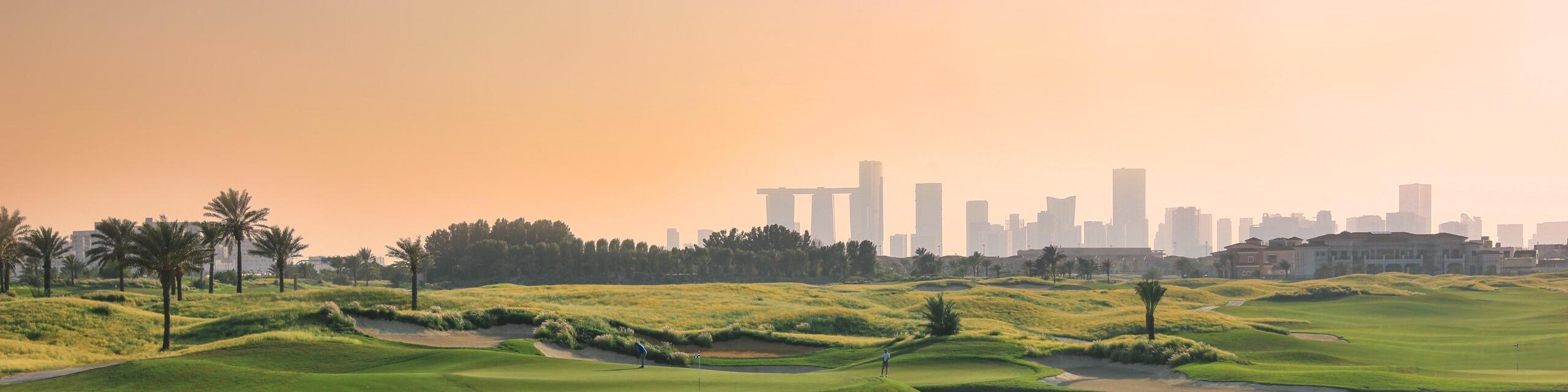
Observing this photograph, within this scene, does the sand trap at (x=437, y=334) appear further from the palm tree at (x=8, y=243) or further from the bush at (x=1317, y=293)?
the bush at (x=1317, y=293)

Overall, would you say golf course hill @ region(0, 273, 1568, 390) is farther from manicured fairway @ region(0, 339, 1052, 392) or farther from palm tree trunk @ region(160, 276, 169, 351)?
palm tree trunk @ region(160, 276, 169, 351)

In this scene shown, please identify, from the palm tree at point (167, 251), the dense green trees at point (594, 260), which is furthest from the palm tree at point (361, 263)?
the palm tree at point (167, 251)

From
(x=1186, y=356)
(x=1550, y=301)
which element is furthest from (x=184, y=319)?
(x=1550, y=301)

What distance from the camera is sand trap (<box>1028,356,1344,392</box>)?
3656 centimetres

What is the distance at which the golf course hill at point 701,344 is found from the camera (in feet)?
118

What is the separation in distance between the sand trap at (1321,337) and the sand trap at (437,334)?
43.2 meters

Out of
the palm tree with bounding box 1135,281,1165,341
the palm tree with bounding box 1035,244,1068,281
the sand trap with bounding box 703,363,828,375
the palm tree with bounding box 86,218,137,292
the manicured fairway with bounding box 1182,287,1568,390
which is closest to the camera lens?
the manicured fairway with bounding box 1182,287,1568,390

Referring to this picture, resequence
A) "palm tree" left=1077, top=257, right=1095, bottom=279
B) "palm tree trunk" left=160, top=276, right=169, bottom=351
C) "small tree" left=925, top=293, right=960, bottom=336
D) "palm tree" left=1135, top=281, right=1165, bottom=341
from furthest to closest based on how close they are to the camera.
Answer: "palm tree" left=1077, top=257, right=1095, bottom=279, "small tree" left=925, top=293, right=960, bottom=336, "palm tree" left=1135, top=281, right=1165, bottom=341, "palm tree trunk" left=160, top=276, right=169, bottom=351

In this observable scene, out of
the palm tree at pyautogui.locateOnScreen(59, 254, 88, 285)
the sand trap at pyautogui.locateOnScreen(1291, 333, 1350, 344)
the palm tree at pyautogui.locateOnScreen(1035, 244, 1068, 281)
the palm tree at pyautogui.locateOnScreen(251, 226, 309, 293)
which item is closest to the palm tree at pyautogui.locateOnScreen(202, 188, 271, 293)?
the palm tree at pyautogui.locateOnScreen(251, 226, 309, 293)

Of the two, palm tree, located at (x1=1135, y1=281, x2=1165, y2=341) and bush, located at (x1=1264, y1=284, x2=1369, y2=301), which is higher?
→ palm tree, located at (x1=1135, y1=281, x2=1165, y2=341)

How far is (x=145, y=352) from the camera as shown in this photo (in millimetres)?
45344

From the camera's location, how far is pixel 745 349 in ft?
190

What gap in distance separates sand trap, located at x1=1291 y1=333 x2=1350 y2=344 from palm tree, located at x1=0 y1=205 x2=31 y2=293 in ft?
275

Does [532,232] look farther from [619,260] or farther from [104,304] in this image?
[104,304]
